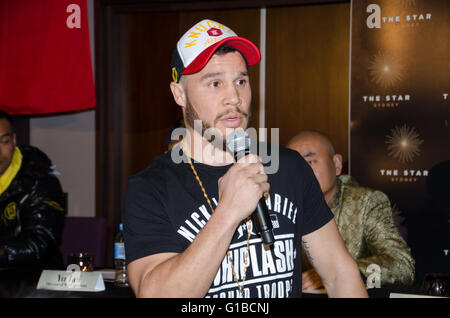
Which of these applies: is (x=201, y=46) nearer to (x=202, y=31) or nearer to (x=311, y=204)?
(x=202, y=31)

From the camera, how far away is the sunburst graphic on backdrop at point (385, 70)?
11.5 feet

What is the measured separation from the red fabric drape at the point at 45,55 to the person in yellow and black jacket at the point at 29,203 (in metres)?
0.97

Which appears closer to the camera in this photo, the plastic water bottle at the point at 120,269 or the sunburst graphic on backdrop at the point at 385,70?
the plastic water bottle at the point at 120,269

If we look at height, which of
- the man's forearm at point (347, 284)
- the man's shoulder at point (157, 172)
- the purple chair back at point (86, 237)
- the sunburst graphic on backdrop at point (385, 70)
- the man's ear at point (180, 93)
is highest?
the sunburst graphic on backdrop at point (385, 70)

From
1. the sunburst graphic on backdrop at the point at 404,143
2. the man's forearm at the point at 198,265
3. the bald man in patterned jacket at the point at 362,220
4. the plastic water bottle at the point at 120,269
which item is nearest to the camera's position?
the man's forearm at the point at 198,265

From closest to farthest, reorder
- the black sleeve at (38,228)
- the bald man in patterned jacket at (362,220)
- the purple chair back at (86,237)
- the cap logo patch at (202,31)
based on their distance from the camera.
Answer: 1. the cap logo patch at (202,31)
2. the bald man in patterned jacket at (362,220)
3. the black sleeve at (38,228)
4. the purple chair back at (86,237)

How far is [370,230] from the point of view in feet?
8.87

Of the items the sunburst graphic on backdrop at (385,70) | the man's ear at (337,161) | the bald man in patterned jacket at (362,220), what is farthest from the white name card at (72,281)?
the sunburst graphic on backdrop at (385,70)

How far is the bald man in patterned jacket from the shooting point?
244 centimetres

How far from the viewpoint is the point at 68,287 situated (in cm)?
209

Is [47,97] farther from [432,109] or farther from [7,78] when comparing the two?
[432,109]

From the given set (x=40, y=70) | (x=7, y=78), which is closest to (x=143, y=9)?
(x=40, y=70)

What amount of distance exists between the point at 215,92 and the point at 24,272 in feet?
5.21

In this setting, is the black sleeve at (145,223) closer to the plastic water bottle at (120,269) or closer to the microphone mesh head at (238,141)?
the microphone mesh head at (238,141)
